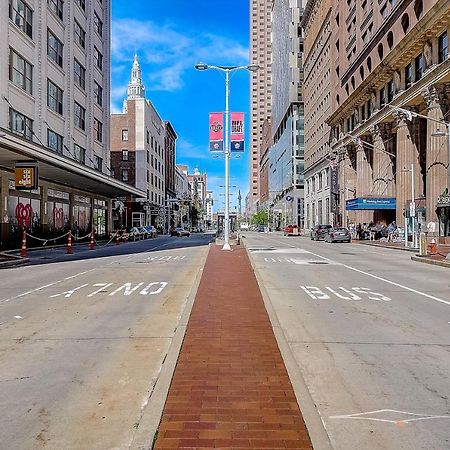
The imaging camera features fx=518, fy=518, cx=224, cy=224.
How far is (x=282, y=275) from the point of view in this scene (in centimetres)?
1777

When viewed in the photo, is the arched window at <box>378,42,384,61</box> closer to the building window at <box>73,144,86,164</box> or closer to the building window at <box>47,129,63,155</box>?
the building window at <box>73,144,86,164</box>

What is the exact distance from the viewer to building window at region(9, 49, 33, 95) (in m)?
31.4

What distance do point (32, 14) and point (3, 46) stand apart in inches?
249

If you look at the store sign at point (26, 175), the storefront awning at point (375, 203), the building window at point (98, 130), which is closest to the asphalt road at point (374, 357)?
the store sign at point (26, 175)

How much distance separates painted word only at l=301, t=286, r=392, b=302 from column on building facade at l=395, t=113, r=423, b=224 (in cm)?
3619

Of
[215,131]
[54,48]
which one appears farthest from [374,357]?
[54,48]

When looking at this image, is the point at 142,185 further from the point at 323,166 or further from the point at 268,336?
the point at 268,336

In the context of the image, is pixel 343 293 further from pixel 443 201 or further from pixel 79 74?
pixel 79 74

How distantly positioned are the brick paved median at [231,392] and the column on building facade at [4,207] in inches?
981

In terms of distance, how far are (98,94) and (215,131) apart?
28.6m

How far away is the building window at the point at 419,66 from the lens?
43531 mm

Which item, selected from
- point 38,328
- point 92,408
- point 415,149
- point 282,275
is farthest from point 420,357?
point 415,149

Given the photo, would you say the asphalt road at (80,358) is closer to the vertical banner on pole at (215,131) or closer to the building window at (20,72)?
the vertical banner on pole at (215,131)

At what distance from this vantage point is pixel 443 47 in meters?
39.7
